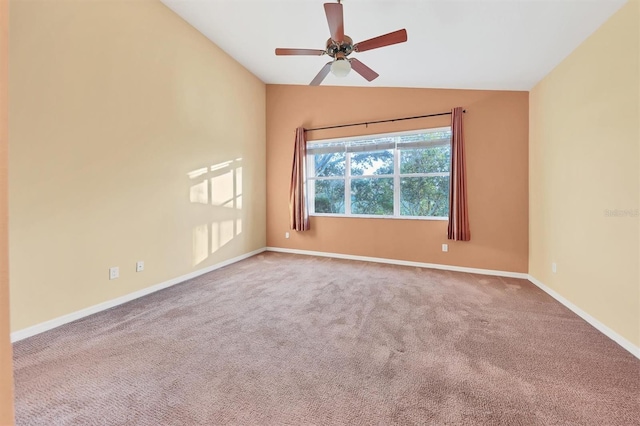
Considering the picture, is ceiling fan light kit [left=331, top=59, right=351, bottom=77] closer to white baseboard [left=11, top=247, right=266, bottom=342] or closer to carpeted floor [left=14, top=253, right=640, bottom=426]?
carpeted floor [left=14, top=253, right=640, bottom=426]

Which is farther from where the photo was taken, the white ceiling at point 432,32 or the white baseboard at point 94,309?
the white ceiling at point 432,32

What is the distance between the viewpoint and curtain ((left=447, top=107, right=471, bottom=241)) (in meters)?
3.72

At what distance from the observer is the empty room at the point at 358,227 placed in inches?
58.5

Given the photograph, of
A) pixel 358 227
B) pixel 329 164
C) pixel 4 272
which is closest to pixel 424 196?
pixel 358 227

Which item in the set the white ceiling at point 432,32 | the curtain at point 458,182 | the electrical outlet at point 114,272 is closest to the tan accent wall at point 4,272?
the electrical outlet at point 114,272

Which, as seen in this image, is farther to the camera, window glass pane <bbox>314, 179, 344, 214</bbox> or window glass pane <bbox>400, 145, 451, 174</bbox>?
window glass pane <bbox>314, 179, 344, 214</bbox>

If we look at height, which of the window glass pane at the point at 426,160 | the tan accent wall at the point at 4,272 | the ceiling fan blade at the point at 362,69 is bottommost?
the tan accent wall at the point at 4,272

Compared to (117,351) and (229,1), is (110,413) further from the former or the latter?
(229,1)

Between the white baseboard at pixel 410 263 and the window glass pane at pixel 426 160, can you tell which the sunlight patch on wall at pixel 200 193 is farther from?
the window glass pane at pixel 426 160

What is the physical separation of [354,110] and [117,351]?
14.5 ft

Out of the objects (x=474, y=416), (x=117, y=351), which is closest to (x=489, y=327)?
(x=474, y=416)

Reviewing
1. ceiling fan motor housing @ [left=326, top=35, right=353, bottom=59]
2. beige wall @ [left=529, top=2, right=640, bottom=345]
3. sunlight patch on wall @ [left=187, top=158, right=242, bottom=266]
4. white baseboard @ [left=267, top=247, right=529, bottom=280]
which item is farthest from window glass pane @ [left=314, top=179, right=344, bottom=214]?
beige wall @ [left=529, top=2, right=640, bottom=345]

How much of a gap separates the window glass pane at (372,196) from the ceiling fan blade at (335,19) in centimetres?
256

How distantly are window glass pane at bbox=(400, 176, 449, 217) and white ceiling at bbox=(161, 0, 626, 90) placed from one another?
4.70 ft
